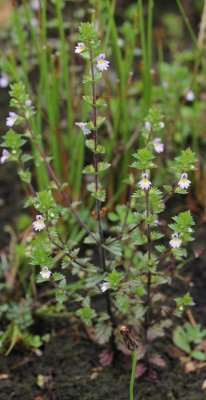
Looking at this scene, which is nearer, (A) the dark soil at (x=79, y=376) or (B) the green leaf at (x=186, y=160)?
(B) the green leaf at (x=186, y=160)

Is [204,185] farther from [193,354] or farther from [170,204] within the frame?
[193,354]

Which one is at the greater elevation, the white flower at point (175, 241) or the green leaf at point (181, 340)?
the white flower at point (175, 241)

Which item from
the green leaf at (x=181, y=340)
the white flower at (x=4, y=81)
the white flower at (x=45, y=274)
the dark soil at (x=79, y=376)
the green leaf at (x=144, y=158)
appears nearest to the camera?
the green leaf at (x=144, y=158)

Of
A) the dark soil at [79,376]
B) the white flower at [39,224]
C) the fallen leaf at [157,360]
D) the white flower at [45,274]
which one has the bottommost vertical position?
the dark soil at [79,376]

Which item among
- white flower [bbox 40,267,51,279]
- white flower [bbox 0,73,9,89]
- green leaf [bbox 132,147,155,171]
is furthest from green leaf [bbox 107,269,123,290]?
white flower [bbox 0,73,9,89]

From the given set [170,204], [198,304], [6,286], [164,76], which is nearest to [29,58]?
[164,76]

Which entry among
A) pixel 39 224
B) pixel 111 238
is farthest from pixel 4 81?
pixel 39 224

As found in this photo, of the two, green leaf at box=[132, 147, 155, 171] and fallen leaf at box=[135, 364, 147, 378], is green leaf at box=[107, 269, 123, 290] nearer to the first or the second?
green leaf at box=[132, 147, 155, 171]

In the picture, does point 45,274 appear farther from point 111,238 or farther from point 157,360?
point 157,360

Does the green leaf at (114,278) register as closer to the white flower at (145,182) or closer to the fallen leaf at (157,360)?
the white flower at (145,182)

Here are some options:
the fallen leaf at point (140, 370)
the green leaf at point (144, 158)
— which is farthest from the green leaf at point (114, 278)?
the fallen leaf at point (140, 370)

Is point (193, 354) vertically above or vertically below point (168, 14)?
below
